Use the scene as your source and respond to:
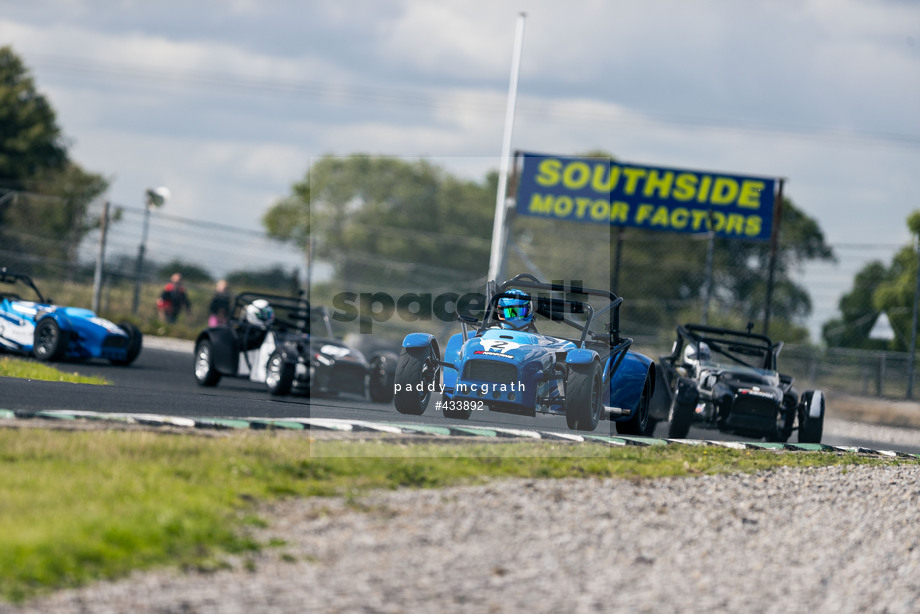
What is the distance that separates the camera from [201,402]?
1087cm

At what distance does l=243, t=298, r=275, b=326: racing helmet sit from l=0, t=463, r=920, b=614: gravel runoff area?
6838 mm

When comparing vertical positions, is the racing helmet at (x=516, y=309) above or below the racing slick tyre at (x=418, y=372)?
above

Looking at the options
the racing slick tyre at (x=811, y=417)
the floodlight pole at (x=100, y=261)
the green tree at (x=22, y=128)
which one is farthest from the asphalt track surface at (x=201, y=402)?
the green tree at (x=22, y=128)

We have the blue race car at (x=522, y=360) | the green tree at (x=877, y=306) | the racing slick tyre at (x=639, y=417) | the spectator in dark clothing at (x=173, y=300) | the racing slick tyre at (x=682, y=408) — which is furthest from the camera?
the green tree at (x=877, y=306)

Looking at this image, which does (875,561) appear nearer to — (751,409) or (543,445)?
(543,445)

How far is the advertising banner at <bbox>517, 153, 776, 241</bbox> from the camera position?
2295 cm

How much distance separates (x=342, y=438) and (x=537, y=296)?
2.02 metres

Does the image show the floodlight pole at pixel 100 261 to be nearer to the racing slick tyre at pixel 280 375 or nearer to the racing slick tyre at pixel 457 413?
the racing slick tyre at pixel 280 375

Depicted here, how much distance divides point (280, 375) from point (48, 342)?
4121 mm

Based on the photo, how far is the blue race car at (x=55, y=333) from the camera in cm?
1477

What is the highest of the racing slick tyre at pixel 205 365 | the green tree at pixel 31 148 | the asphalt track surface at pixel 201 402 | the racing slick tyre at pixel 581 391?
the green tree at pixel 31 148

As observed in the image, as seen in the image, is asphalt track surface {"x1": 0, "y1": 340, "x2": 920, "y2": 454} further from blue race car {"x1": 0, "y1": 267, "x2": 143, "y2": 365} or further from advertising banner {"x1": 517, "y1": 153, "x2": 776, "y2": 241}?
advertising banner {"x1": 517, "y1": 153, "x2": 776, "y2": 241}

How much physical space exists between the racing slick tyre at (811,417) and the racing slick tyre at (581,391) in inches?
217

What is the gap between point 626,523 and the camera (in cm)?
661
